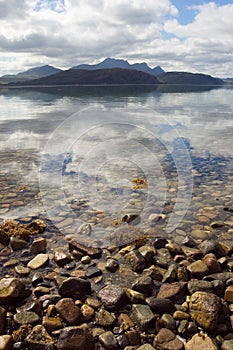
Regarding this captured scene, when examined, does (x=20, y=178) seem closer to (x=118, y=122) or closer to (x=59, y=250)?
(x=59, y=250)

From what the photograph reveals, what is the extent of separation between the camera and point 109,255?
6.75 m

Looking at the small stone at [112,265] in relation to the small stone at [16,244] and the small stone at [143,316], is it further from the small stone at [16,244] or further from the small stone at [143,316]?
the small stone at [16,244]

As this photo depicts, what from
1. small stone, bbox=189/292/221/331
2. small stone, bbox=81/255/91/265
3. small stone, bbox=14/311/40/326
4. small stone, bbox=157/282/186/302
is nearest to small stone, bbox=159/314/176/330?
small stone, bbox=189/292/221/331

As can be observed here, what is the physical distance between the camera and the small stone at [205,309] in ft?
15.4

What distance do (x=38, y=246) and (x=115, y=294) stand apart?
7.48 ft

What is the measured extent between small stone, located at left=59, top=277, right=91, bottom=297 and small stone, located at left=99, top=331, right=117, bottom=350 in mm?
1014

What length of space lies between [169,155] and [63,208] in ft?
24.0

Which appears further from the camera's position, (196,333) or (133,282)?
(133,282)

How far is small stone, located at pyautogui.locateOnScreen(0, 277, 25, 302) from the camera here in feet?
17.1

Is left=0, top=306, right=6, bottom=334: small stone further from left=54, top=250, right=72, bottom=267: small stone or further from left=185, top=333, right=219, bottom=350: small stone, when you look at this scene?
left=185, top=333, right=219, bottom=350: small stone

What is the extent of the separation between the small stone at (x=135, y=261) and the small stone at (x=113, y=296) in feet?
2.59

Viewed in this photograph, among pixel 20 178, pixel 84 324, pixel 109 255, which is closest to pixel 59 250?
pixel 109 255

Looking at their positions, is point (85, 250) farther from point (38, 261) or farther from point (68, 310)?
point (68, 310)

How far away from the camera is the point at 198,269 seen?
596cm
